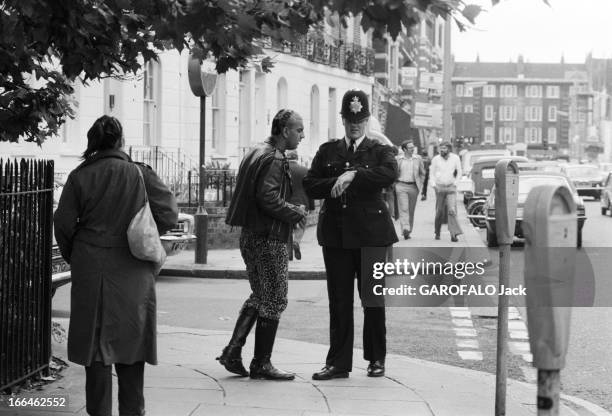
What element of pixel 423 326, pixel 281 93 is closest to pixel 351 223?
pixel 423 326

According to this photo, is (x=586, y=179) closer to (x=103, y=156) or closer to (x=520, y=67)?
(x=103, y=156)

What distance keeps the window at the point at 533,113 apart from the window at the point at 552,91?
11.6 feet

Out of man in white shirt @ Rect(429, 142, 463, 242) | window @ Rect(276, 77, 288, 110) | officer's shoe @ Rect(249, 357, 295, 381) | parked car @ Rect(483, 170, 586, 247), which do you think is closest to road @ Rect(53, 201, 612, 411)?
officer's shoe @ Rect(249, 357, 295, 381)

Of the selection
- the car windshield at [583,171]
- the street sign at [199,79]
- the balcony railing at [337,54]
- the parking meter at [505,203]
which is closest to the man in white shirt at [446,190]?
the street sign at [199,79]

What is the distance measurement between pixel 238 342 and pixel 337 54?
105 ft

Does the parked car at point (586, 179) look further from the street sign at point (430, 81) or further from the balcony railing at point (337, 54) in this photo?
the street sign at point (430, 81)

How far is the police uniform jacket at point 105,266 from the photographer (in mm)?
6465

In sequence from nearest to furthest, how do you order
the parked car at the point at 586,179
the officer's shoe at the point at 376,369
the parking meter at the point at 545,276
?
the parking meter at the point at 545,276
the officer's shoe at the point at 376,369
the parked car at the point at 586,179

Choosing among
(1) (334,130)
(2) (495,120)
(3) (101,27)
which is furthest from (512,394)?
(2) (495,120)

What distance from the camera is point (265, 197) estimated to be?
26.4 ft

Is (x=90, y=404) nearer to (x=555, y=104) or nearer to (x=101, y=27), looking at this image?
(x=101, y=27)

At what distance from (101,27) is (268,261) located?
1927 millimetres

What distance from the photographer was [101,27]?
759 centimetres

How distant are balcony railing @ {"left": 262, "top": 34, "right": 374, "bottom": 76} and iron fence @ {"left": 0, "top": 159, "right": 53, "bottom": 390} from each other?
88.4 feet
